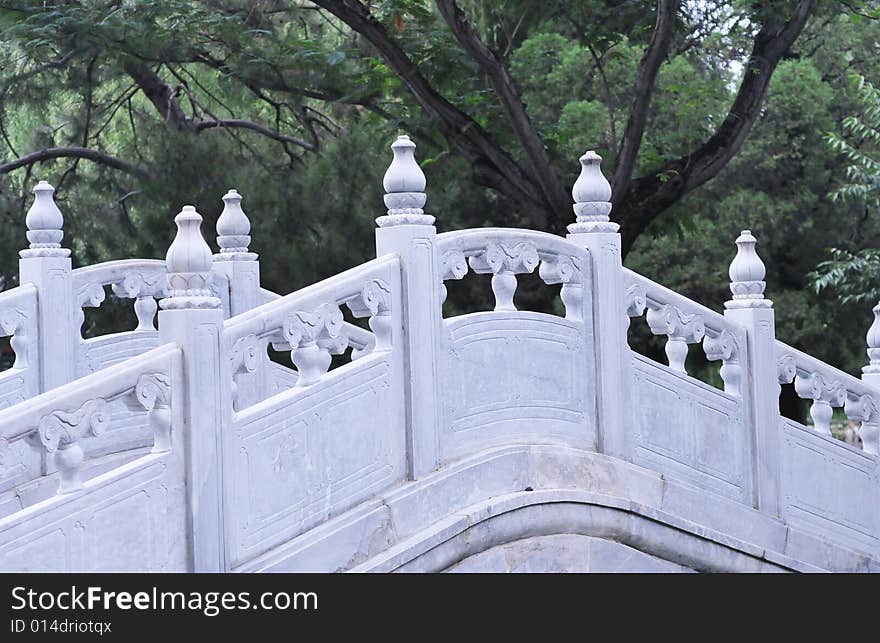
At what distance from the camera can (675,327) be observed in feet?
20.6

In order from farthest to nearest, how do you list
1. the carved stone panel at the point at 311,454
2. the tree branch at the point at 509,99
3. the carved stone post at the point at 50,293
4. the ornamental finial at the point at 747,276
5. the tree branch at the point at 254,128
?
1. the tree branch at the point at 254,128
2. the tree branch at the point at 509,99
3. the ornamental finial at the point at 747,276
4. the carved stone post at the point at 50,293
5. the carved stone panel at the point at 311,454

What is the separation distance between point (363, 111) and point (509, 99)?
3776 millimetres

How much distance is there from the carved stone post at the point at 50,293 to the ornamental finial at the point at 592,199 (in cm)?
250

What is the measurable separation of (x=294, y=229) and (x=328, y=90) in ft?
3.74

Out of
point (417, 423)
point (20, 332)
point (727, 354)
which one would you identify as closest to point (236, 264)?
point (20, 332)

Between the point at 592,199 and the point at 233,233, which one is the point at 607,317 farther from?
the point at 233,233

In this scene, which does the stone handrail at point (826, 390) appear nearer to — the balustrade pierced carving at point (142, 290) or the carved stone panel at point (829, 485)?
the carved stone panel at point (829, 485)

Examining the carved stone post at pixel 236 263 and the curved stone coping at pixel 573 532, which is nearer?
the curved stone coping at pixel 573 532

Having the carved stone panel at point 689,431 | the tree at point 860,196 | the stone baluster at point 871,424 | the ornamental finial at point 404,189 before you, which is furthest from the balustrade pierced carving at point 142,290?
the tree at point 860,196

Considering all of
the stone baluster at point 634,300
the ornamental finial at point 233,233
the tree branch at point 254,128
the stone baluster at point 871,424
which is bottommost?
the stone baluster at point 871,424

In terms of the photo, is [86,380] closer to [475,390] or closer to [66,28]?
[475,390]

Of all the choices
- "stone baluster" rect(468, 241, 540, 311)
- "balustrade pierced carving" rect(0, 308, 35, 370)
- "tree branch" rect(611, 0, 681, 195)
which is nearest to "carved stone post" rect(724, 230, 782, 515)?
"stone baluster" rect(468, 241, 540, 311)

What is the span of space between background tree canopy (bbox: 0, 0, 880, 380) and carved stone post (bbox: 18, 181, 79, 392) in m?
3.27

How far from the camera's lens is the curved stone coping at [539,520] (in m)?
5.06
